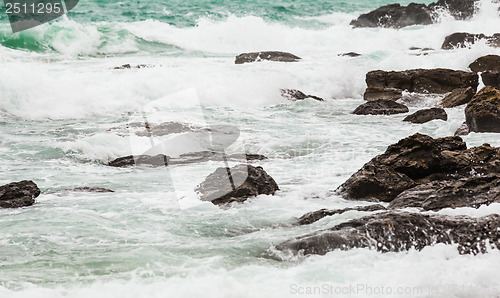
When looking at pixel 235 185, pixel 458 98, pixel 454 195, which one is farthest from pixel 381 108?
pixel 454 195

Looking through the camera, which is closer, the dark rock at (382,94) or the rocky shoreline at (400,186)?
the rocky shoreline at (400,186)

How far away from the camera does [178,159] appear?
9852 mm

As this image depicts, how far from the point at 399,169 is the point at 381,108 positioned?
673 centimetres

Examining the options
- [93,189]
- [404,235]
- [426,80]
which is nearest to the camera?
[404,235]

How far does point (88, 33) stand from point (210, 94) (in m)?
12.0

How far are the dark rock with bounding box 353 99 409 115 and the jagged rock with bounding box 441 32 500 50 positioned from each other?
32.7 ft

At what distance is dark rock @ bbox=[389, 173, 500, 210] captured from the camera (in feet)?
18.7

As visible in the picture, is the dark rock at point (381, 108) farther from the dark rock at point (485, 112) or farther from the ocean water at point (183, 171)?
the dark rock at point (485, 112)

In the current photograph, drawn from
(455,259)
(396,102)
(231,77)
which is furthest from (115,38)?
(455,259)

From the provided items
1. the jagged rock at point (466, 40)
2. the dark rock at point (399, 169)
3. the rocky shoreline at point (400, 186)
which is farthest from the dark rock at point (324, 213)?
the jagged rock at point (466, 40)

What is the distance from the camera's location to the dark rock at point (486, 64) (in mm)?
17406

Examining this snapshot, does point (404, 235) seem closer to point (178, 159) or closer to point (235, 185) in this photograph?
point (235, 185)

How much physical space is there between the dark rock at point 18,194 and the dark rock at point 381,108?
8353 millimetres

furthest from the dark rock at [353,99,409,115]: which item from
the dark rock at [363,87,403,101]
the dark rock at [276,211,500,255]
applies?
the dark rock at [276,211,500,255]
